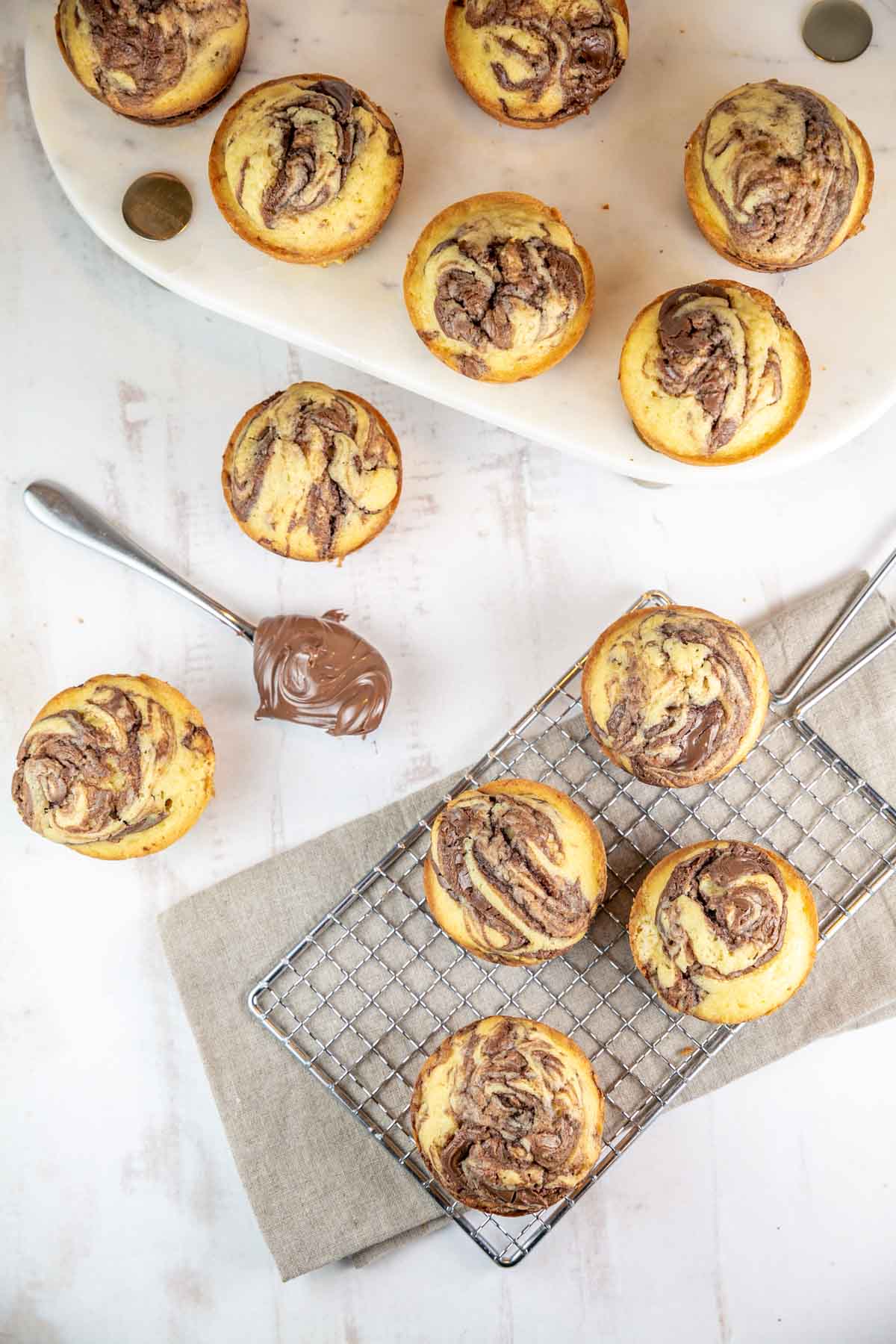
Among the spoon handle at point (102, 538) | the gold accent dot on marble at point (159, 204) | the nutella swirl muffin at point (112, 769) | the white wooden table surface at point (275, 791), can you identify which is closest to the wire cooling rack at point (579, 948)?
the white wooden table surface at point (275, 791)

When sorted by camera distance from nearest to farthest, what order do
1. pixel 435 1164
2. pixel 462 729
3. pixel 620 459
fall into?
pixel 435 1164 → pixel 620 459 → pixel 462 729

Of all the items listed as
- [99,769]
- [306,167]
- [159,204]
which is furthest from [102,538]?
[306,167]

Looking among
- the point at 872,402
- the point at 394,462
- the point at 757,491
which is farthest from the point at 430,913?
the point at 872,402

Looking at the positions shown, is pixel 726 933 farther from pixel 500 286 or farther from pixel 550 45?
pixel 550 45

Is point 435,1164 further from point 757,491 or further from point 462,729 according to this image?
point 757,491

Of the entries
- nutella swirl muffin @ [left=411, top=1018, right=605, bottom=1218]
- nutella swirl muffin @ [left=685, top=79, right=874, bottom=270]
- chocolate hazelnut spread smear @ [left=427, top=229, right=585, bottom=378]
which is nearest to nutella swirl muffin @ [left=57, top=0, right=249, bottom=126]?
chocolate hazelnut spread smear @ [left=427, top=229, right=585, bottom=378]

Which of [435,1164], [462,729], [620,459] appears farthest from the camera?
[462,729]

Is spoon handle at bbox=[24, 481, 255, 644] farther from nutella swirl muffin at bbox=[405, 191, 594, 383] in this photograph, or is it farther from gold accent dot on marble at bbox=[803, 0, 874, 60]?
gold accent dot on marble at bbox=[803, 0, 874, 60]

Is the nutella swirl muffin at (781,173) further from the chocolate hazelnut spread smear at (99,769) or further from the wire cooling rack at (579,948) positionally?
the chocolate hazelnut spread smear at (99,769)
